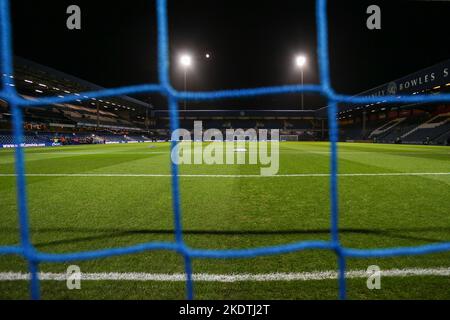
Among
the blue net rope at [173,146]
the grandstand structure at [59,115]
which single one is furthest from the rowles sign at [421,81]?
the grandstand structure at [59,115]

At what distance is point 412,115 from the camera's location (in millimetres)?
27578

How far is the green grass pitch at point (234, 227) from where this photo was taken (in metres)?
1.41

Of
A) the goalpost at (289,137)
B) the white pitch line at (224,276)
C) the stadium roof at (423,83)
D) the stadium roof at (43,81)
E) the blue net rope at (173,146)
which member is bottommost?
the white pitch line at (224,276)

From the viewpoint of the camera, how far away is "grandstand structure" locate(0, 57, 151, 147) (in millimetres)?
20062

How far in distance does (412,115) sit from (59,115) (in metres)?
37.9

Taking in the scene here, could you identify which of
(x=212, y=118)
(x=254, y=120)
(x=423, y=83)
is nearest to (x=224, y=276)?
(x=423, y=83)

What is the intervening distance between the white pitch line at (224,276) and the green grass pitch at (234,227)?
3 centimetres

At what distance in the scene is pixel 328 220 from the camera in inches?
95.9

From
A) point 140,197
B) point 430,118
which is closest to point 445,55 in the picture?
point 430,118
